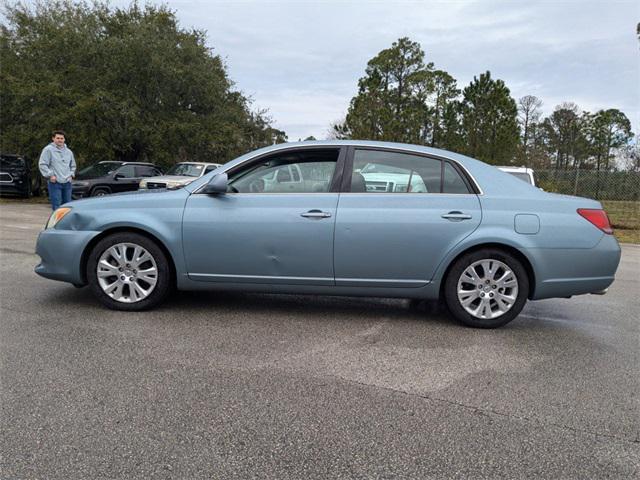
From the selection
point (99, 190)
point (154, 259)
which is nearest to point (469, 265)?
point (154, 259)

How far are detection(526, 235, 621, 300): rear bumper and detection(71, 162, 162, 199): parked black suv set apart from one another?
47.8 ft

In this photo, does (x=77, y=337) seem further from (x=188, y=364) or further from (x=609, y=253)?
(x=609, y=253)

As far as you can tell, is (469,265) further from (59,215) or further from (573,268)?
(59,215)

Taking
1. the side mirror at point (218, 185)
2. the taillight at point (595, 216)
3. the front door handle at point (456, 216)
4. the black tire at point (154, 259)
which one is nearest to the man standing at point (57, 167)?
the black tire at point (154, 259)

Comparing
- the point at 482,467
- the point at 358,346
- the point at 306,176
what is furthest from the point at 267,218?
the point at 482,467

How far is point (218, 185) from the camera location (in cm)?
430

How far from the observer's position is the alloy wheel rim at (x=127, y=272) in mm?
4473

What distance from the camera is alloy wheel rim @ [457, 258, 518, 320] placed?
4262mm

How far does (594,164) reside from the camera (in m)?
47.6

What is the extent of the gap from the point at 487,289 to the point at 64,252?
369 centimetres

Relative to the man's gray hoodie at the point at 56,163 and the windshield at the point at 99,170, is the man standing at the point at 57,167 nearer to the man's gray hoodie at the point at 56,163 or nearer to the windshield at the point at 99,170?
the man's gray hoodie at the point at 56,163

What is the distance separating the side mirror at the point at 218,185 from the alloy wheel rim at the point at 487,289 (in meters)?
2.14

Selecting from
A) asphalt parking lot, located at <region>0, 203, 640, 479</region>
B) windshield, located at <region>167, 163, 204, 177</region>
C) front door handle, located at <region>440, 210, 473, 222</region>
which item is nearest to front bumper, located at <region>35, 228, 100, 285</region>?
asphalt parking lot, located at <region>0, 203, 640, 479</region>

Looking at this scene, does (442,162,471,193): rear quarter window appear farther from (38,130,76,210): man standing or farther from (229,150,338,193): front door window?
(38,130,76,210): man standing
